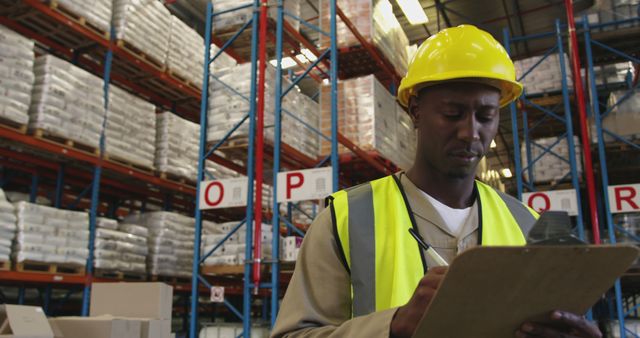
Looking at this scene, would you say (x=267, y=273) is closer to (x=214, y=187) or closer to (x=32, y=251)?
(x=214, y=187)

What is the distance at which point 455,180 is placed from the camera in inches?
68.3

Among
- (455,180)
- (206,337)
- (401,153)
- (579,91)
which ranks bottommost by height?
(206,337)

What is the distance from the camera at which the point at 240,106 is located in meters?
8.62

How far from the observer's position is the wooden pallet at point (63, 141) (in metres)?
7.35

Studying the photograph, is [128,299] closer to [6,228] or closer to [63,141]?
[6,228]

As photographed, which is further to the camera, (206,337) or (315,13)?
(315,13)

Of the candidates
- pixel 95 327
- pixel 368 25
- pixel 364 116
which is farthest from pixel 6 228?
pixel 368 25

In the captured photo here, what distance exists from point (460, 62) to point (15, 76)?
680 cm

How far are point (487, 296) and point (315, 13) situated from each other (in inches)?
627

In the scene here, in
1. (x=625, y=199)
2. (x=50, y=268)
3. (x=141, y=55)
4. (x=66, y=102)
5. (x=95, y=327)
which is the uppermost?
(x=141, y=55)

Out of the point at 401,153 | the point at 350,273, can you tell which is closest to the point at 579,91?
the point at 401,153

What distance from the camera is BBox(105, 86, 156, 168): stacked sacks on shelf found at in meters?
8.58

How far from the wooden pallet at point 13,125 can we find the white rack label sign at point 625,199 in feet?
25.8

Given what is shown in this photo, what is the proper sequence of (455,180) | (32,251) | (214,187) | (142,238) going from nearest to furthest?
(455,180)
(32,251)
(214,187)
(142,238)
